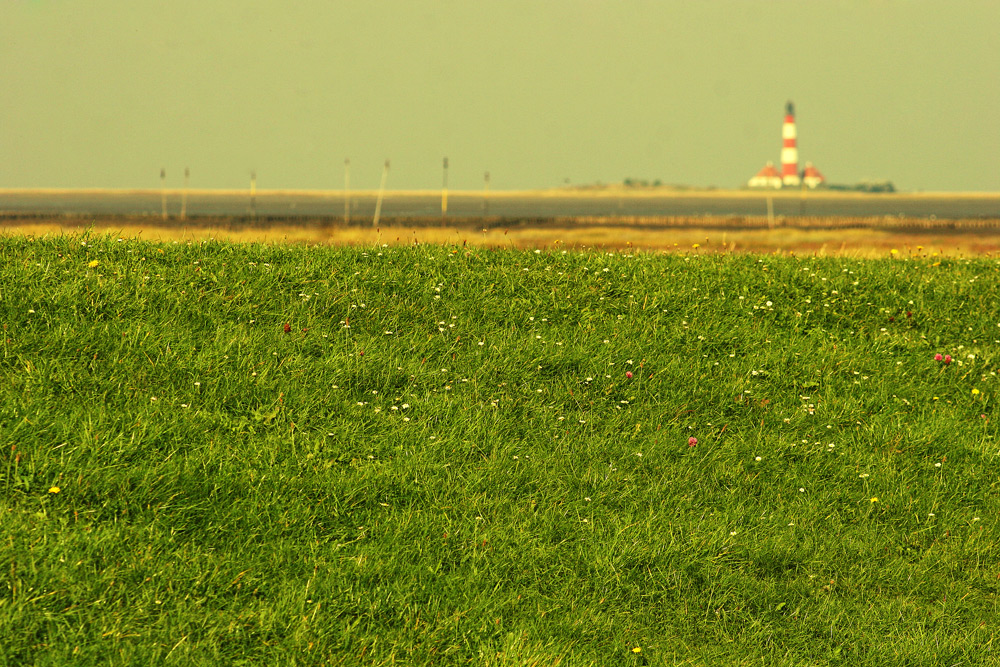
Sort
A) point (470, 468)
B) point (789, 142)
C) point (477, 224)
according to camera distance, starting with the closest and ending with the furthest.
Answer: point (470, 468) → point (477, 224) → point (789, 142)

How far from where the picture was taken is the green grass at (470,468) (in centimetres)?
536

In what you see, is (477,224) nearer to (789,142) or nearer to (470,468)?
(470,468)

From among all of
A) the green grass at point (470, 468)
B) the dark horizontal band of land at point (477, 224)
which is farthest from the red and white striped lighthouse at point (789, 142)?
the green grass at point (470, 468)

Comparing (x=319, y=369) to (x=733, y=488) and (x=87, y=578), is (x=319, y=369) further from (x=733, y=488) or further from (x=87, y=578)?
(x=733, y=488)

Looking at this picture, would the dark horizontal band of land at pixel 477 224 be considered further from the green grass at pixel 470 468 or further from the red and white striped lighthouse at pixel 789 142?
the red and white striped lighthouse at pixel 789 142

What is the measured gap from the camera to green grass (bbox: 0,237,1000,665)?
211 inches

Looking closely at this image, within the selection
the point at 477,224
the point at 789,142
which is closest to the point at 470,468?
the point at 477,224

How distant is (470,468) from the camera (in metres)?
7.06

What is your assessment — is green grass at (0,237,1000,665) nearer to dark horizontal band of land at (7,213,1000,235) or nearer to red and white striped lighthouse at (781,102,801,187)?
dark horizontal band of land at (7,213,1000,235)

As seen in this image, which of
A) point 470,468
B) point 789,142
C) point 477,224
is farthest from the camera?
point 789,142

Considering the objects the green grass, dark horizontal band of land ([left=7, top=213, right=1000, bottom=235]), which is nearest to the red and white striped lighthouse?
dark horizontal band of land ([left=7, top=213, right=1000, bottom=235])

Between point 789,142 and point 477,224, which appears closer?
point 477,224

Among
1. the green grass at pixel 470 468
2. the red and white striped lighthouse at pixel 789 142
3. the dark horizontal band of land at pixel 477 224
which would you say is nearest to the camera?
the green grass at pixel 470 468

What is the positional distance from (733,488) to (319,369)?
3775 mm
